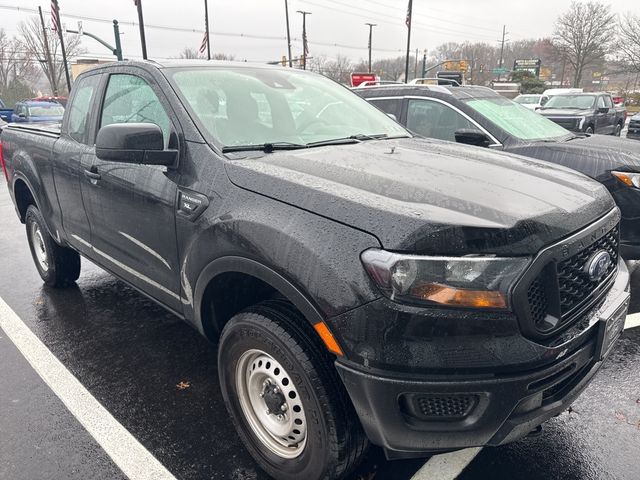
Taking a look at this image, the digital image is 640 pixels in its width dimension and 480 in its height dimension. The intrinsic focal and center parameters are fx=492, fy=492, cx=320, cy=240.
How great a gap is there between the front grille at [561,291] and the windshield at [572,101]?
15195mm

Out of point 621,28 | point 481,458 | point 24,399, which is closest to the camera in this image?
point 481,458

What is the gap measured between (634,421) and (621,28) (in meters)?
46.8

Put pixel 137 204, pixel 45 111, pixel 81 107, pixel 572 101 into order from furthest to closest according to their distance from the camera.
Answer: pixel 45 111 → pixel 572 101 → pixel 81 107 → pixel 137 204

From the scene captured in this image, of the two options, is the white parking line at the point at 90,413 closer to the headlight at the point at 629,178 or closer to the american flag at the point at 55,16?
the headlight at the point at 629,178

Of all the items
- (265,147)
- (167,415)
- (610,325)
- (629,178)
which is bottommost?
(167,415)

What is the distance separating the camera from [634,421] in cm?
269

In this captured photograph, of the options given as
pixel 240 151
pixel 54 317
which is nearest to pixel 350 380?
pixel 240 151

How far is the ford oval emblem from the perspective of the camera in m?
1.93

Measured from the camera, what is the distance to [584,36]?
4675 centimetres

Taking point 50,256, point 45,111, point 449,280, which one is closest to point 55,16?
point 45,111

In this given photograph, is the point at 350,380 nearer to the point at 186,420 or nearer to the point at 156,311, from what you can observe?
the point at 186,420

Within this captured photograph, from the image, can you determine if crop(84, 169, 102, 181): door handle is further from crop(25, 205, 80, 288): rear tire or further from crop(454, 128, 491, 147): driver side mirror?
crop(454, 128, 491, 147): driver side mirror

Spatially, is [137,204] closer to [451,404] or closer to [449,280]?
[449,280]

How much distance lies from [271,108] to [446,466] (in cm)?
217
